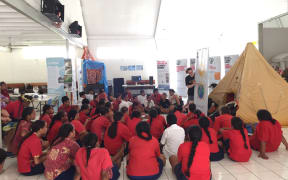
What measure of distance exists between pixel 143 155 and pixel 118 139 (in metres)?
0.84

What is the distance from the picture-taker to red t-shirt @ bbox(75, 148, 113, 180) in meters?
2.12

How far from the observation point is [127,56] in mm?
11586

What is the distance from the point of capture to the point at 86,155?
2.12 metres

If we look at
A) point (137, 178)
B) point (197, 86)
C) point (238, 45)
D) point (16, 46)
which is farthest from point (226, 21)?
point (16, 46)

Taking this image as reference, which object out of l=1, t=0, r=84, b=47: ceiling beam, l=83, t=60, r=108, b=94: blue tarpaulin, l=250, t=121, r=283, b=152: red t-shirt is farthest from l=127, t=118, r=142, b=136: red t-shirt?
l=83, t=60, r=108, b=94: blue tarpaulin

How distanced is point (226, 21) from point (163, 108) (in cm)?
455

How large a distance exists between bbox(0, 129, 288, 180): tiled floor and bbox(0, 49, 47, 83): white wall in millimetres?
8318

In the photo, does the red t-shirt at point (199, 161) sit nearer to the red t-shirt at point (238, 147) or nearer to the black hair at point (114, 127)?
the red t-shirt at point (238, 147)

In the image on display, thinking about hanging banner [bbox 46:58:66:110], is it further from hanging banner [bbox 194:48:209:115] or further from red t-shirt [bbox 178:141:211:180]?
red t-shirt [bbox 178:141:211:180]

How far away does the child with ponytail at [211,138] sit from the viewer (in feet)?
9.68

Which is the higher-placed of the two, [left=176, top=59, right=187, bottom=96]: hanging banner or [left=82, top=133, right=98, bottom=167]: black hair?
[left=176, top=59, right=187, bottom=96]: hanging banner

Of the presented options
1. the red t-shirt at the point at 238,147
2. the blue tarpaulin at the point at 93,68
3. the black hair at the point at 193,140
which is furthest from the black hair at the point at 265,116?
the blue tarpaulin at the point at 93,68

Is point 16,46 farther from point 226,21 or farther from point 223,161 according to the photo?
point 223,161

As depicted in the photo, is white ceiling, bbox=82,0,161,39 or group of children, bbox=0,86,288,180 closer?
group of children, bbox=0,86,288,180
